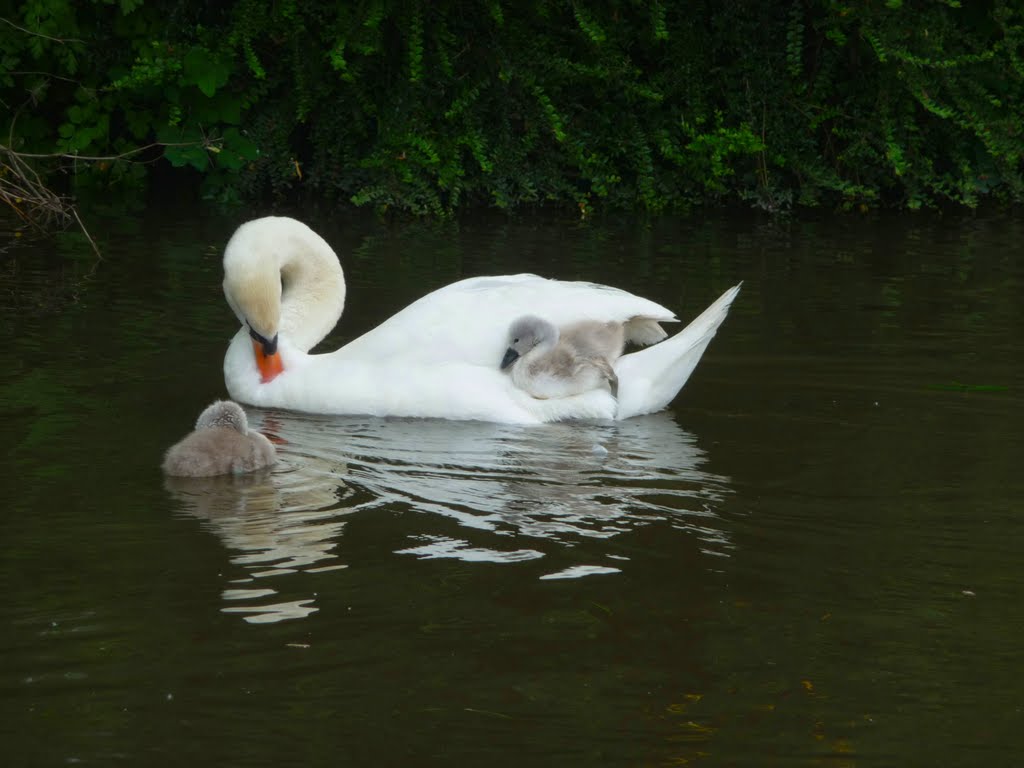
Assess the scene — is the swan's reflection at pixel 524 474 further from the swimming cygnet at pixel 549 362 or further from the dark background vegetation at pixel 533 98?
the dark background vegetation at pixel 533 98

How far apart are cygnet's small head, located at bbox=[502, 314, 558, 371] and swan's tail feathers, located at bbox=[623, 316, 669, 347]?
62cm

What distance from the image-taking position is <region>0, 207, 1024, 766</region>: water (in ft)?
11.1

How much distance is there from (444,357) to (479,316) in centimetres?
22

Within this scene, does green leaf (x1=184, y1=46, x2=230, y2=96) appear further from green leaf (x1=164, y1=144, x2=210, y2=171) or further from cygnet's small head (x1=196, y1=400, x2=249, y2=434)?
cygnet's small head (x1=196, y1=400, x2=249, y2=434)

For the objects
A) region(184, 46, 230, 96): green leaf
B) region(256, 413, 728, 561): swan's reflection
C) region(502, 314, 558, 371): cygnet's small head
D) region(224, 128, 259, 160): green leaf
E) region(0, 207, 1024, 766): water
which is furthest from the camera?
region(224, 128, 259, 160): green leaf

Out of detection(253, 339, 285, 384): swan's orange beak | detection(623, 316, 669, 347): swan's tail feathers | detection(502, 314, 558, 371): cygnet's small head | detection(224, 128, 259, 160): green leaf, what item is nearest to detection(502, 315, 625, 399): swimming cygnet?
detection(502, 314, 558, 371): cygnet's small head

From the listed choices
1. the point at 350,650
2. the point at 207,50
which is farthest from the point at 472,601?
the point at 207,50

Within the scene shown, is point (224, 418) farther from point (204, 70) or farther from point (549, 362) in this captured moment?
point (204, 70)

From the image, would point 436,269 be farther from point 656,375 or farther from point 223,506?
point 223,506

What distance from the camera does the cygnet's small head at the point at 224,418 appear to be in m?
5.54

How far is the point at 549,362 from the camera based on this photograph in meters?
6.25

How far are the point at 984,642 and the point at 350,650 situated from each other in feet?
4.92

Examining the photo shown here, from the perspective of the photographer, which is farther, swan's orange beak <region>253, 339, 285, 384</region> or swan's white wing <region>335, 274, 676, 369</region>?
swan's orange beak <region>253, 339, 285, 384</region>

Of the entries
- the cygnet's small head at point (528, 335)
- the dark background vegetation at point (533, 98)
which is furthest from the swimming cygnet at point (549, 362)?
the dark background vegetation at point (533, 98)
